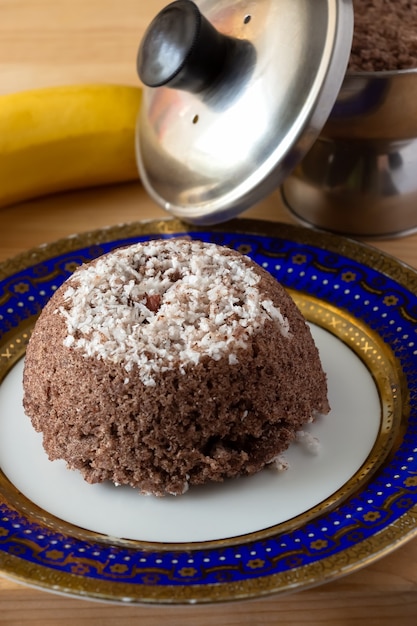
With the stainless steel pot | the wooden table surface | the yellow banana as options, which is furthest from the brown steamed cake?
the yellow banana

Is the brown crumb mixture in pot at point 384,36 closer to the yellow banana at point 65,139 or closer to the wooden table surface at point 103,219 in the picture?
the wooden table surface at point 103,219

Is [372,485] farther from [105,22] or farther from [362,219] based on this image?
[105,22]

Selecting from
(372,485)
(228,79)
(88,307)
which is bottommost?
(372,485)

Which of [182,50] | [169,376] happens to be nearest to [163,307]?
[169,376]

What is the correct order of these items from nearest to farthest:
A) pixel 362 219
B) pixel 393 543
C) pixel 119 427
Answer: pixel 393 543
pixel 119 427
pixel 362 219

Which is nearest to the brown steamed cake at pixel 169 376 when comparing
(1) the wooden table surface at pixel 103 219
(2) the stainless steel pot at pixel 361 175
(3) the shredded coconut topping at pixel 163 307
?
(3) the shredded coconut topping at pixel 163 307

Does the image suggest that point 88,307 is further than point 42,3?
No

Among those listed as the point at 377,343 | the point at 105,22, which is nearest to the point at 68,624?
the point at 377,343

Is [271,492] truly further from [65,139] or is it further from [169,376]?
[65,139]
